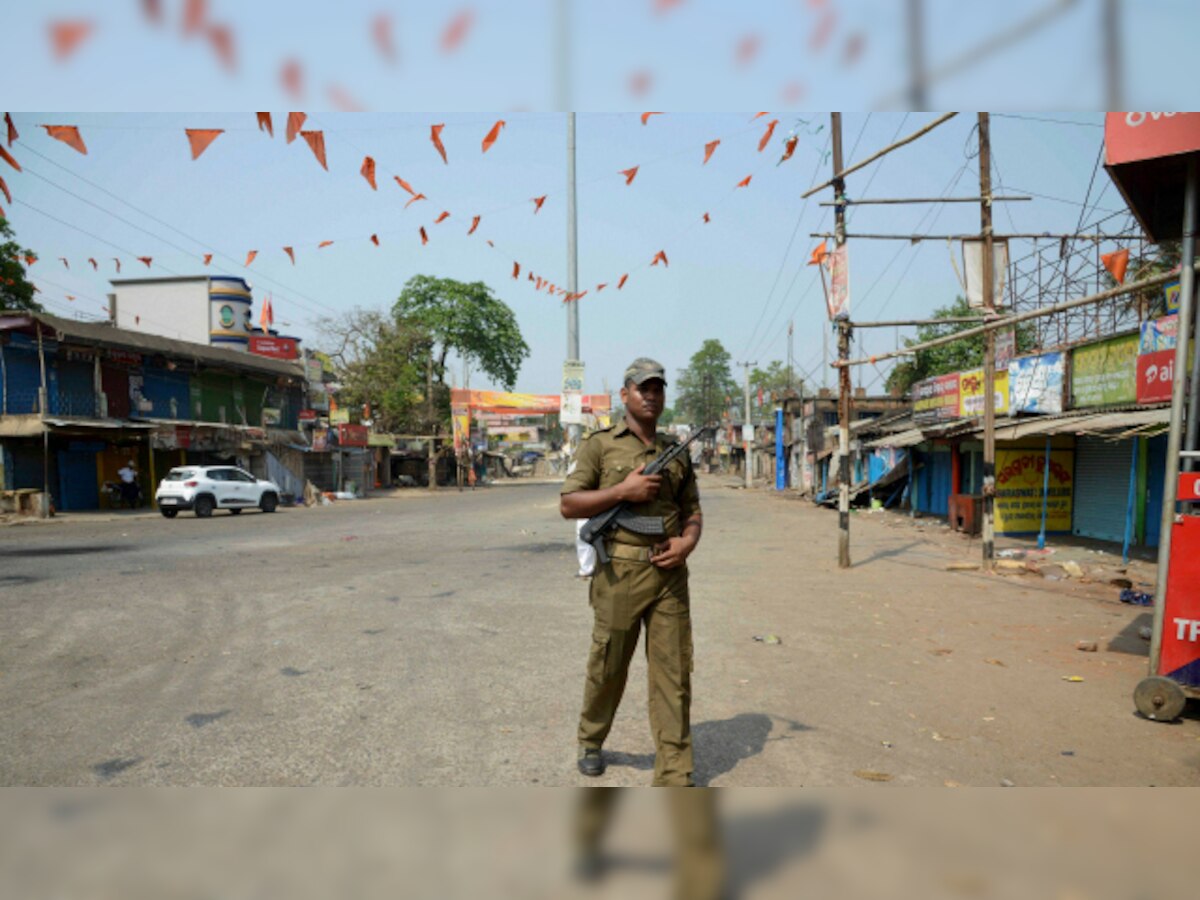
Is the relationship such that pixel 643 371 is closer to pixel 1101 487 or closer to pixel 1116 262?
pixel 1116 262

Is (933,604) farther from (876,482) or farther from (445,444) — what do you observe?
(445,444)

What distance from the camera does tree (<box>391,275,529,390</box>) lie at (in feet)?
125

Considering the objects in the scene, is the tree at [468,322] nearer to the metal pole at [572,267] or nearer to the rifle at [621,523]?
the metal pole at [572,267]

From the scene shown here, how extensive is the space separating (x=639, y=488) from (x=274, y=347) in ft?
129

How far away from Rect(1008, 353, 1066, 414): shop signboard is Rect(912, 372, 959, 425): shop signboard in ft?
8.11

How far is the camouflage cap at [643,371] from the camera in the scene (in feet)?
11.2

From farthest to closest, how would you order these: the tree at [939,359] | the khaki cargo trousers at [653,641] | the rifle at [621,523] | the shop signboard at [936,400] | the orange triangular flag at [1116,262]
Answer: the tree at [939,359] < the shop signboard at [936,400] < the orange triangular flag at [1116,262] < the rifle at [621,523] < the khaki cargo trousers at [653,641]

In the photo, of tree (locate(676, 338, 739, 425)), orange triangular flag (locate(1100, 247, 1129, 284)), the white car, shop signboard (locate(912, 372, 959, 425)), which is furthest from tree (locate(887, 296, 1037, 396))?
tree (locate(676, 338, 739, 425))

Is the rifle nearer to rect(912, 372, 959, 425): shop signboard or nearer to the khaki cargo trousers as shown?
the khaki cargo trousers

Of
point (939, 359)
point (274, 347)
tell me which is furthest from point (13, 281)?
point (939, 359)

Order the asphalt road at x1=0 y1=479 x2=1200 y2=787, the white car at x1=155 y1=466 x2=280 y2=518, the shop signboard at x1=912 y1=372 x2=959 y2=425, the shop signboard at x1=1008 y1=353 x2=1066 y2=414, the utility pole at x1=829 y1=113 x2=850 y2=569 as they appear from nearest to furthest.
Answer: the asphalt road at x1=0 y1=479 x2=1200 y2=787
the utility pole at x1=829 y1=113 x2=850 y2=569
the shop signboard at x1=1008 y1=353 x2=1066 y2=414
the shop signboard at x1=912 y1=372 x2=959 y2=425
the white car at x1=155 y1=466 x2=280 y2=518

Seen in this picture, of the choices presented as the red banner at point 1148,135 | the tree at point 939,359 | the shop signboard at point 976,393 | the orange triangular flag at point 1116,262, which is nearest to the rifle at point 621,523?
the red banner at point 1148,135

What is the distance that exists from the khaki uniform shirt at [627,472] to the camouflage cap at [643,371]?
207 millimetres

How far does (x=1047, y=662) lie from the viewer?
6.09 meters
